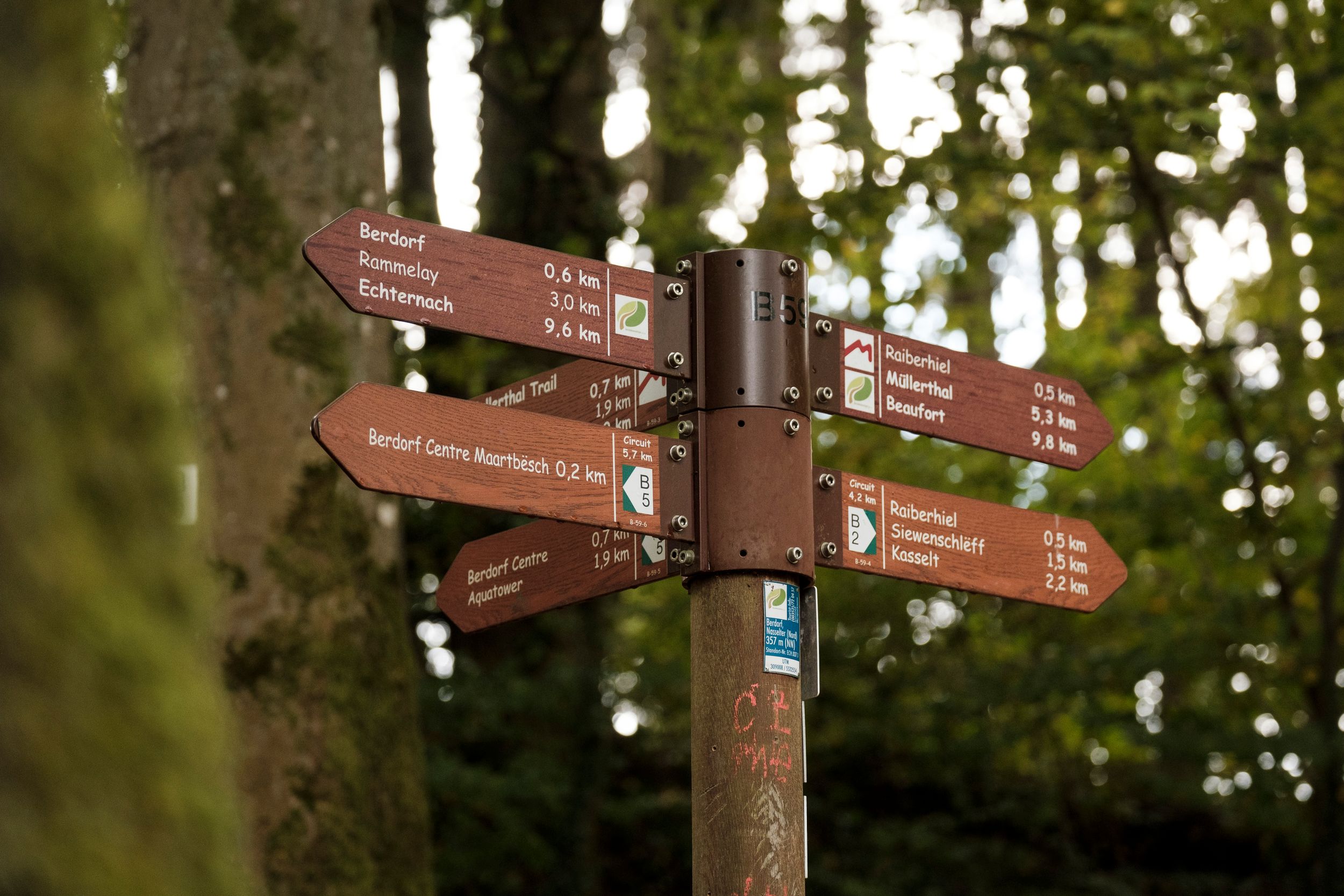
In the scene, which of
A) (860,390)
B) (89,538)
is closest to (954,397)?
(860,390)

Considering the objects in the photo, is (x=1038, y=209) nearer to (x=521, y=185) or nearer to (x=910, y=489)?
(x=521, y=185)

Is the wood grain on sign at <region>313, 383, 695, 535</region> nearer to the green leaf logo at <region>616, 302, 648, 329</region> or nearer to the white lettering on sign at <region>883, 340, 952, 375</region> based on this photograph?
the green leaf logo at <region>616, 302, 648, 329</region>

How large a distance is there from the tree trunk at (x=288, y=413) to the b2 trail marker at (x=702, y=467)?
1470 millimetres

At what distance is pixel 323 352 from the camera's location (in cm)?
507

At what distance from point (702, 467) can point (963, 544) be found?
72 cm

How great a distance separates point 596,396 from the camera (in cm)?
343

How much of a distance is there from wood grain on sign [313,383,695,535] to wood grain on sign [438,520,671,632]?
124mm

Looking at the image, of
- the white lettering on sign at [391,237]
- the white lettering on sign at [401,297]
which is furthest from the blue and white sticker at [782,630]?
the white lettering on sign at [391,237]

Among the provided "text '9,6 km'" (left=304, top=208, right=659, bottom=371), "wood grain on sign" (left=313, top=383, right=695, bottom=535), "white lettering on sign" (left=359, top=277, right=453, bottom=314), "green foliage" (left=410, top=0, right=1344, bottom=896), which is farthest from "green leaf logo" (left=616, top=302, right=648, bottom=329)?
"green foliage" (left=410, top=0, right=1344, bottom=896)

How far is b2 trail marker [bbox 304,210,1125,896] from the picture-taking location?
9.36 ft

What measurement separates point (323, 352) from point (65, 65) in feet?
13.2

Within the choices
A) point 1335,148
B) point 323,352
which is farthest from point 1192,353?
point 323,352

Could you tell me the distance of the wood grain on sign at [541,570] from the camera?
315 centimetres

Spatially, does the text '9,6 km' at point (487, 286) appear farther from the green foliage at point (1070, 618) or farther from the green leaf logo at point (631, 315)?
the green foliage at point (1070, 618)
